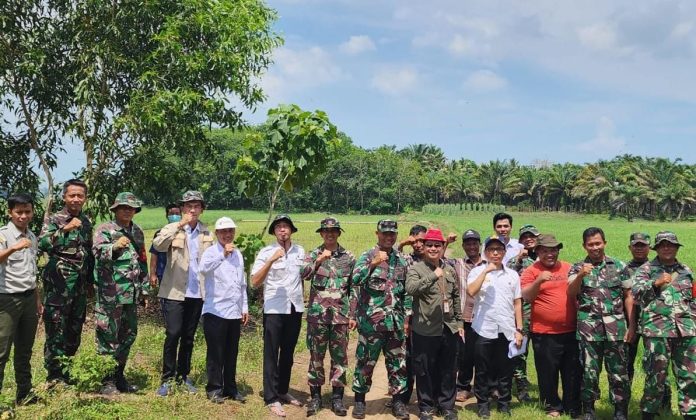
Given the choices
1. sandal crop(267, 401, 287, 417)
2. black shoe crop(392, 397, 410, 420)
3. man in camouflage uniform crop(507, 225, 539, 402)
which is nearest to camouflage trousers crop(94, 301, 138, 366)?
sandal crop(267, 401, 287, 417)

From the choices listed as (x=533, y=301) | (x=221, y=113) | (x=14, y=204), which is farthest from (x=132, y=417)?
(x=221, y=113)

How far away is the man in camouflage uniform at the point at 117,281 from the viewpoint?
17.0 ft

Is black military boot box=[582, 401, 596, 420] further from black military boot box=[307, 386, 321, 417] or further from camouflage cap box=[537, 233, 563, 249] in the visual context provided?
black military boot box=[307, 386, 321, 417]

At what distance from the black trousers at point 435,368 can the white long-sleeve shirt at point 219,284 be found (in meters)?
1.87

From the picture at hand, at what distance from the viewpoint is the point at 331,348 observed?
216 inches

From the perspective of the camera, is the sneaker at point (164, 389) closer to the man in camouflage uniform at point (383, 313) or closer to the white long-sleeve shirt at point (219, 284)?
the white long-sleeve shirt at point (219, 284)

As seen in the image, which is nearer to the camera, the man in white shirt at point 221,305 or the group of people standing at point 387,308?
the group of people standing at point 387,308

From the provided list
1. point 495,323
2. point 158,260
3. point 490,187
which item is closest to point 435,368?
point 495,323

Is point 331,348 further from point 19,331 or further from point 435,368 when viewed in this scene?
point 19,331

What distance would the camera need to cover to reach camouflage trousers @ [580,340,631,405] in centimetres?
503

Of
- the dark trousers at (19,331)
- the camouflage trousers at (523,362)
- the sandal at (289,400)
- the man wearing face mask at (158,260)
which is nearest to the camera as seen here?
Result: the dark trousers at (19,331)

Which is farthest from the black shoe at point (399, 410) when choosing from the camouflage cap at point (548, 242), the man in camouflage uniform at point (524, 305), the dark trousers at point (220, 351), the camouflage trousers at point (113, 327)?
the camouflage trousers at point (113, 327)

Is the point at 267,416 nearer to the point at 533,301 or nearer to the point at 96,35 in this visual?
the point at 533,301

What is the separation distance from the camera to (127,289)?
5223mm
